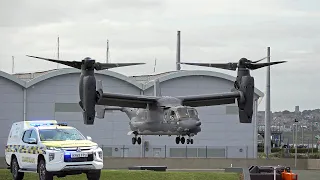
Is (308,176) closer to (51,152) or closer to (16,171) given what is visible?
(16,171)

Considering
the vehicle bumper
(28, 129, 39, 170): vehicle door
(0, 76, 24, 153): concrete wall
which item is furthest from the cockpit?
(0, 76, 24, 153): concrete wall

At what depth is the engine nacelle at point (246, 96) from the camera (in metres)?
37.2

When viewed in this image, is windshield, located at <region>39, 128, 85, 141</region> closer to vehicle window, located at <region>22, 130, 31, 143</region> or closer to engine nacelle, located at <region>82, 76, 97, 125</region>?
vehicle window, located at <region>22, 130, 31, 143</region>

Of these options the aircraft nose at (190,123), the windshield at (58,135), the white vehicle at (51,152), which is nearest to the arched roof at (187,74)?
the aircraft nose at (190,123)

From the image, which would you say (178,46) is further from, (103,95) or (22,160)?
(22,160)

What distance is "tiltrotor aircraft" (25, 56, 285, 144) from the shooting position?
33094mm

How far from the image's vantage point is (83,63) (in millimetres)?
32812

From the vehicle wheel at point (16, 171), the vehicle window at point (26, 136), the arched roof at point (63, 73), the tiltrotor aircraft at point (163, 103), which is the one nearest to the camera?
the vehicle window at point (26, 136)

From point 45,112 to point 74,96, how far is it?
305cm

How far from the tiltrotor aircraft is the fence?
41.8 ft

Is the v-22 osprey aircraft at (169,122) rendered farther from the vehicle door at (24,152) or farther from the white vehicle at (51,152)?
the vehicle door at (24,152)

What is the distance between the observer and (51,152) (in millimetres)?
21812

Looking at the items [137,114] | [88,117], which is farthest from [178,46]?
[88,117]

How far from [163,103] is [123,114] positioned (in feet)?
64.5
